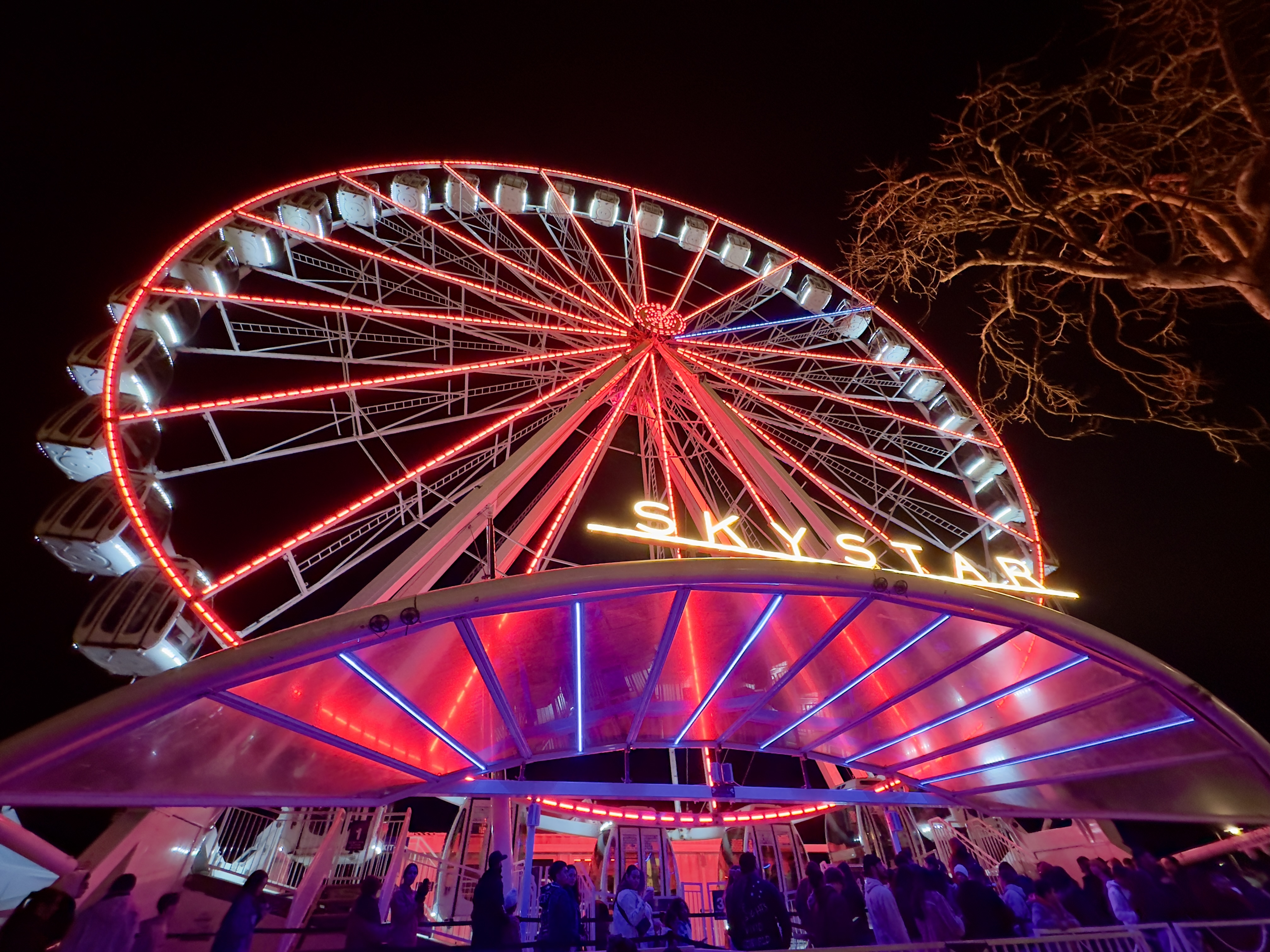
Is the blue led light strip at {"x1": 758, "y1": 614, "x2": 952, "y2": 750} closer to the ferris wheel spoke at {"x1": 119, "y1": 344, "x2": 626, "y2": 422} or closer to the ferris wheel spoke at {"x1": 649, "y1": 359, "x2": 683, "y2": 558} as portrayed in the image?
the ferris wheel spoke at {"x1": 649, "y1": 359, "x2": 683, "y2": 558}

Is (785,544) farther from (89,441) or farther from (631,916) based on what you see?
(89,441)

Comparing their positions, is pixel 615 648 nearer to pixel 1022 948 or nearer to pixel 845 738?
pixel 1022 948

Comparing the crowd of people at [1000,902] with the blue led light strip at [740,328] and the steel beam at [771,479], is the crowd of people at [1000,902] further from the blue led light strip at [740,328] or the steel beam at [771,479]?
the blue led light strip at [740,328]

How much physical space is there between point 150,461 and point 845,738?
11176 millimetres

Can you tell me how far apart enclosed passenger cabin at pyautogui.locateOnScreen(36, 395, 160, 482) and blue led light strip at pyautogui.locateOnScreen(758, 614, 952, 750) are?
32.7 feet

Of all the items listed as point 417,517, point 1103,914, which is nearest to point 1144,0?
point 1103,914

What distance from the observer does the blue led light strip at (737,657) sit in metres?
6.32

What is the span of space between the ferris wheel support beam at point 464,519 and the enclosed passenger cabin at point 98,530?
9.47ft

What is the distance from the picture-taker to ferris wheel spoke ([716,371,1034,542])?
1291cm

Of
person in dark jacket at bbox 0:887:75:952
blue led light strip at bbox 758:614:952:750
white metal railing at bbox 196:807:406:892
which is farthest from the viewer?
white metal railing at bbox 196:807:406:892

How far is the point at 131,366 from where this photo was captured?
1011 cm

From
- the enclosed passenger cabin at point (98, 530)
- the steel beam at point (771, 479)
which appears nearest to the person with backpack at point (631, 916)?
the steel beam at point (771, 479)

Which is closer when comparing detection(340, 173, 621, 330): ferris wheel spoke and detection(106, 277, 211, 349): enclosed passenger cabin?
detection(106, 277, 211, 349): enclosed passenger cabin

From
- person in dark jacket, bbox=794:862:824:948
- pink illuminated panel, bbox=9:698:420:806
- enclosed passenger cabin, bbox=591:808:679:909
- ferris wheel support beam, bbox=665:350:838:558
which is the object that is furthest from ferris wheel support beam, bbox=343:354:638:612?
enclosed passenger cabin, bbox=591:808:679:909
